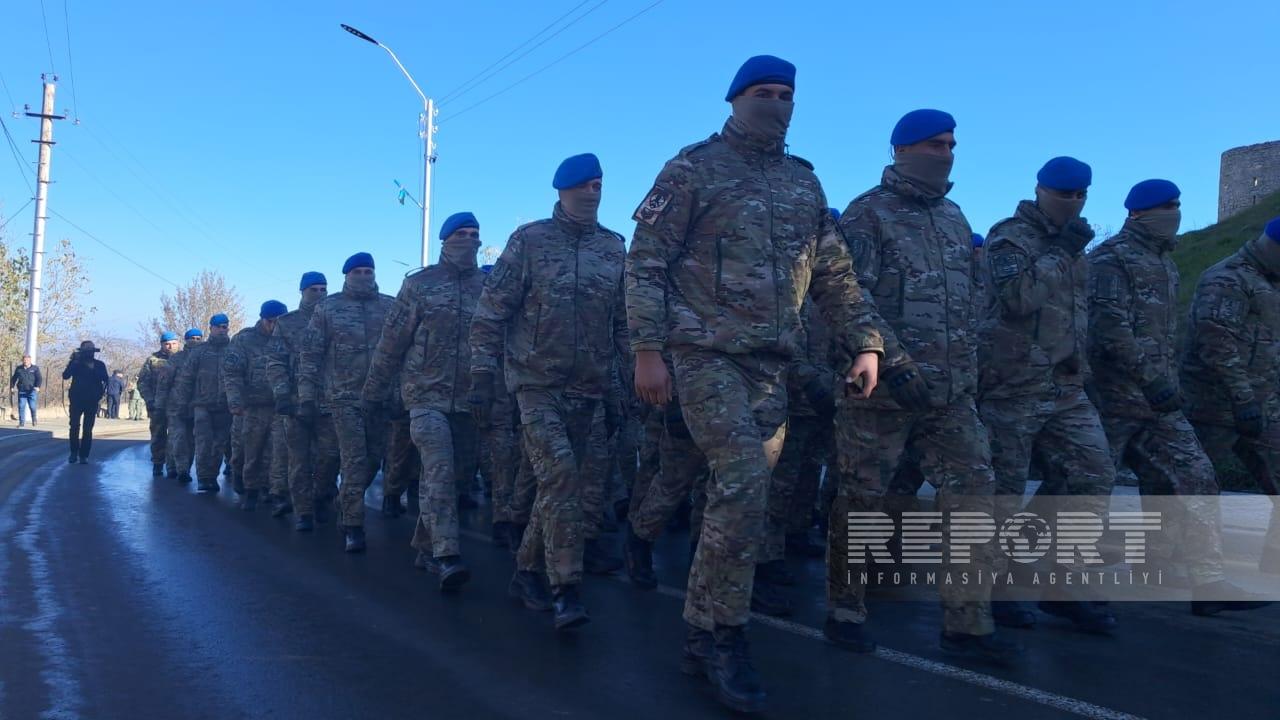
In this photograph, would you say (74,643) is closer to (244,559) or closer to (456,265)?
(244,559)

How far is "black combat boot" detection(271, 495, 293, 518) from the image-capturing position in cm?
912

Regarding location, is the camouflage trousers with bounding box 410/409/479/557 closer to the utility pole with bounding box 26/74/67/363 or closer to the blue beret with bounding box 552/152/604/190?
the blue beret with bounding box 552/152/604/190

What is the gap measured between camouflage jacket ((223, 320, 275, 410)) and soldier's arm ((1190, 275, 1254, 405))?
27.4ft

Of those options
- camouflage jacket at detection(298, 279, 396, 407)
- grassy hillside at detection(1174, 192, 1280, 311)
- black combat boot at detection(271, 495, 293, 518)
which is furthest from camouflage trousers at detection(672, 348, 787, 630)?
grassy hillside at detection(1174, 192, 1280, 311)

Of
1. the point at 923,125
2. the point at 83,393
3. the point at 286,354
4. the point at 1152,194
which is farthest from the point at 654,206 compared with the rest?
the point at 83,393

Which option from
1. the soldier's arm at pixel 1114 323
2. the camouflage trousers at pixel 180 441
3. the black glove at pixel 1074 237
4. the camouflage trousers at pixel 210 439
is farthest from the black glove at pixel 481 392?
the camouflage trousers at pixel 180 441

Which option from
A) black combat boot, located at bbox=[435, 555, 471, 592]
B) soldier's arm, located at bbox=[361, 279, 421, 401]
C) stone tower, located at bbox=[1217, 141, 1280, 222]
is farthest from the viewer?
stone tower, located at bbox=[1217, 141, 1280, 222]

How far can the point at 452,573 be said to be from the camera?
5.58m

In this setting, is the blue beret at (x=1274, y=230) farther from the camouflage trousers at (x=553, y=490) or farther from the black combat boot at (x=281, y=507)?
the black combat boot at (x=281, y=507)

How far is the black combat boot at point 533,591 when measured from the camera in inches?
205

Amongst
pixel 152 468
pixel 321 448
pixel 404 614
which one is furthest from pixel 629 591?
pixel 152 468

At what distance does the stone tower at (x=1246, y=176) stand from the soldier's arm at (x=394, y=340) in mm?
29617

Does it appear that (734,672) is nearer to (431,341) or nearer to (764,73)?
(764,73)

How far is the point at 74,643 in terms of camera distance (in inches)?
177
